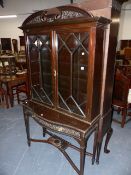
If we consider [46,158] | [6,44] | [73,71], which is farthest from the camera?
[6,44]

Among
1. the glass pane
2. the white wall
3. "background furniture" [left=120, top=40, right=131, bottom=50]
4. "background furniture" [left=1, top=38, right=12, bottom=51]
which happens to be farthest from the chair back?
"background furniture" [left=1, top=38, right=12, bottom=51]

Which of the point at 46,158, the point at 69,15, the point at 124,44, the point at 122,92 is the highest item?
the point at 124,44

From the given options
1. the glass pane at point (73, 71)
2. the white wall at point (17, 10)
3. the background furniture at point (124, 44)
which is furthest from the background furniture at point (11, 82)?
the background furniture at point (124, 44)

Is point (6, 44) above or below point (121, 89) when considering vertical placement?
above

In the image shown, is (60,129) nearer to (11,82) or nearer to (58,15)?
(58,15)

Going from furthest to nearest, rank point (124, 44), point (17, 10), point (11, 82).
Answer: point (17, 10) < point (124, 44) < point (11, 82)

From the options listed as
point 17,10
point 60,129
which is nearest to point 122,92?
point 60,129

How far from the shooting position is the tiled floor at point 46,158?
1.82 meters

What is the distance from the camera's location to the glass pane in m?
1.37

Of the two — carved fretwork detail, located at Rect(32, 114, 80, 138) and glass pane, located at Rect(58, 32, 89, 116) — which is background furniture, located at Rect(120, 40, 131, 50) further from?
carved fretwork detail, located at Rect(32, 114, 80, 138)

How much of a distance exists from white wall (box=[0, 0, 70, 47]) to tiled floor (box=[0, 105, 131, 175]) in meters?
6.88

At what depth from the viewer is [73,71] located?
152cm

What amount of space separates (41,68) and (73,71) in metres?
0.45

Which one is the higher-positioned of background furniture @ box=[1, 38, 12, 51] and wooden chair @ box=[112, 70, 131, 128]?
background furniture @ box=[1, 38, 12, 51]
